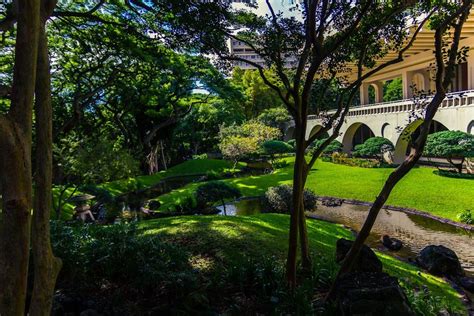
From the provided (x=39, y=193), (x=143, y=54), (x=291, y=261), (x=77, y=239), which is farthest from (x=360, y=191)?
(x=39, y=193)

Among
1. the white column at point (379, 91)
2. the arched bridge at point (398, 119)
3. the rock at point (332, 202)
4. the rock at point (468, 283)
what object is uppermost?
the white column at point (379, 91)

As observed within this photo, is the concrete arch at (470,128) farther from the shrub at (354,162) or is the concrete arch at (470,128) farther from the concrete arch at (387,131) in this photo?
the concrete arch at (387,131)

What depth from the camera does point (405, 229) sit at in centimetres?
1287

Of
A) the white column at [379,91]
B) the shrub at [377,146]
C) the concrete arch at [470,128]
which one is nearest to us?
the concrete arch at [470,128]

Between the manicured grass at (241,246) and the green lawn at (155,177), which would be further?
the green lawn at (155,177)

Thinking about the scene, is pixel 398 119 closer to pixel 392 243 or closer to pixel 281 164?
pixel 281 164

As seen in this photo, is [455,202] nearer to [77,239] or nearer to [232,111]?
[77,239]

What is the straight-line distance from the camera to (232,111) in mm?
31172

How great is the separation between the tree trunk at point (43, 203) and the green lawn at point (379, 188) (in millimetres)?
13261

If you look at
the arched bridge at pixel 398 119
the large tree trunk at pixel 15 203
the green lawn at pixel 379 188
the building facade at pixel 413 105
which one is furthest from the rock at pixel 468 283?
the building facade at pixel 413 105

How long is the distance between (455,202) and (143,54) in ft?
43.2

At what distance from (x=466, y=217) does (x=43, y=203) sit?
14133mm

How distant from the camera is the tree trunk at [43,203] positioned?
8.45ft

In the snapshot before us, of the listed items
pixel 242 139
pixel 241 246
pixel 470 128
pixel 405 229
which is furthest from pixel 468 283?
pixel 242 139
